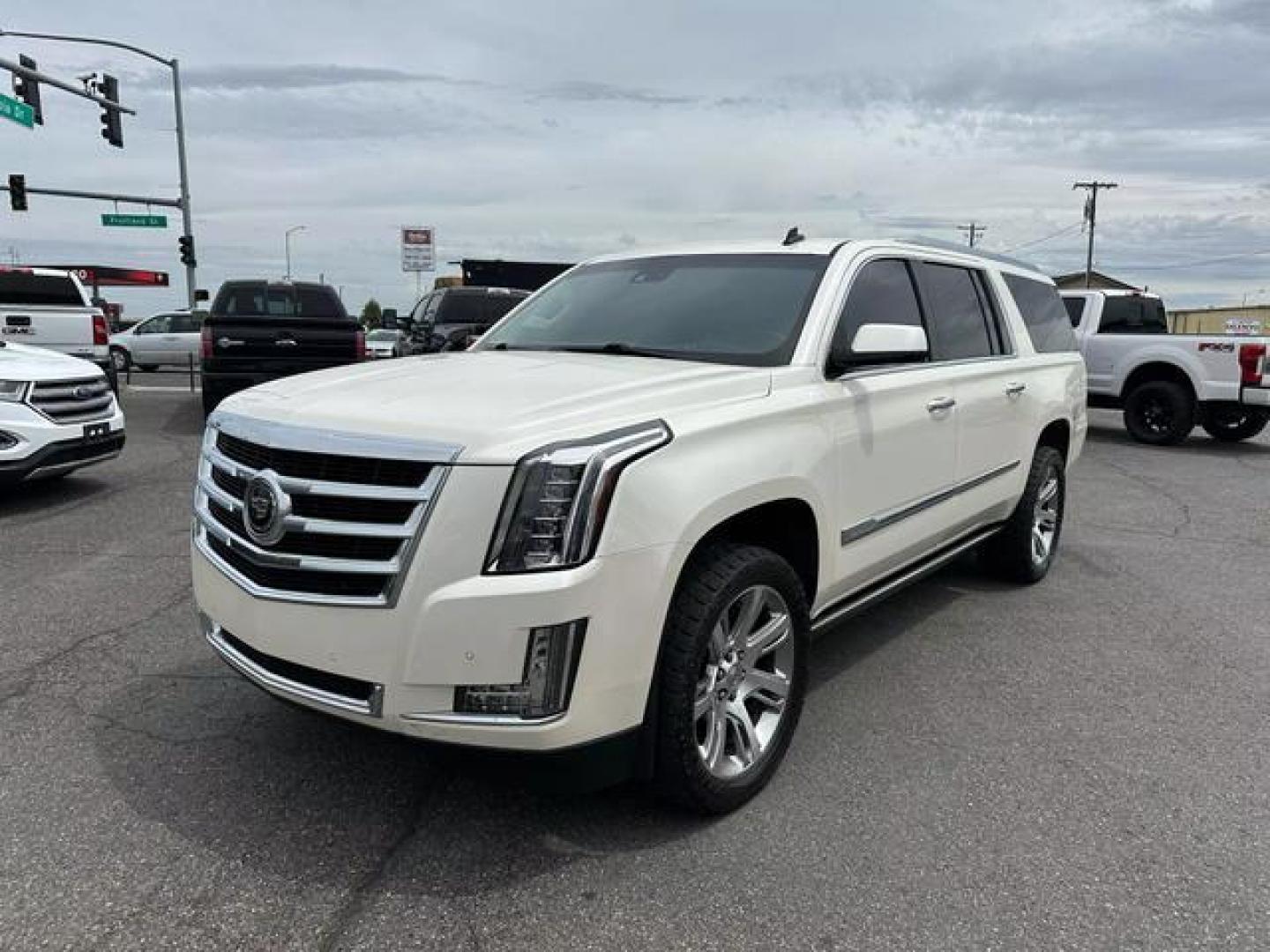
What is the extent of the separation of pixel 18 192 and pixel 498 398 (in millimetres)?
28579

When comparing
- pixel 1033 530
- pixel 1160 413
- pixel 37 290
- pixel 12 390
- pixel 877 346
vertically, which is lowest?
pixel 1160 413

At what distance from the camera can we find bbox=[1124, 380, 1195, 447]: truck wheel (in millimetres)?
12812

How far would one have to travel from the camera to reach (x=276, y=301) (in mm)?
→ 13930

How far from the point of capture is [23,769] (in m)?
3.30

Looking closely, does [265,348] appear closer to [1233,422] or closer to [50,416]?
[50,416]

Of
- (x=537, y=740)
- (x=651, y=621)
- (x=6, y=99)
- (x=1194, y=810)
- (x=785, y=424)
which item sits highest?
(x=6, y=99)

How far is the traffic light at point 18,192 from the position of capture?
1001 inches

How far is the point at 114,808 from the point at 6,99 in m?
21.9

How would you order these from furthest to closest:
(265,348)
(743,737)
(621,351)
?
(265,348) → (621,351) → (743,737)

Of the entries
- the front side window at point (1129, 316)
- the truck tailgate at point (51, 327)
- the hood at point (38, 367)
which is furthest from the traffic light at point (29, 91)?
the front side window at point (1129, 316)

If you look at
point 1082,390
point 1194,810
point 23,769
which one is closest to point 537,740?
point 23,769

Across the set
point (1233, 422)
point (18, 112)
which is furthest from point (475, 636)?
point (18, 112)

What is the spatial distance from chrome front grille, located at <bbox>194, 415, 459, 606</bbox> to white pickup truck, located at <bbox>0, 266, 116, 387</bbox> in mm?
10638

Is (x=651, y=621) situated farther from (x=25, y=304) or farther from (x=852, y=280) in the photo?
(x=25, y=304)
